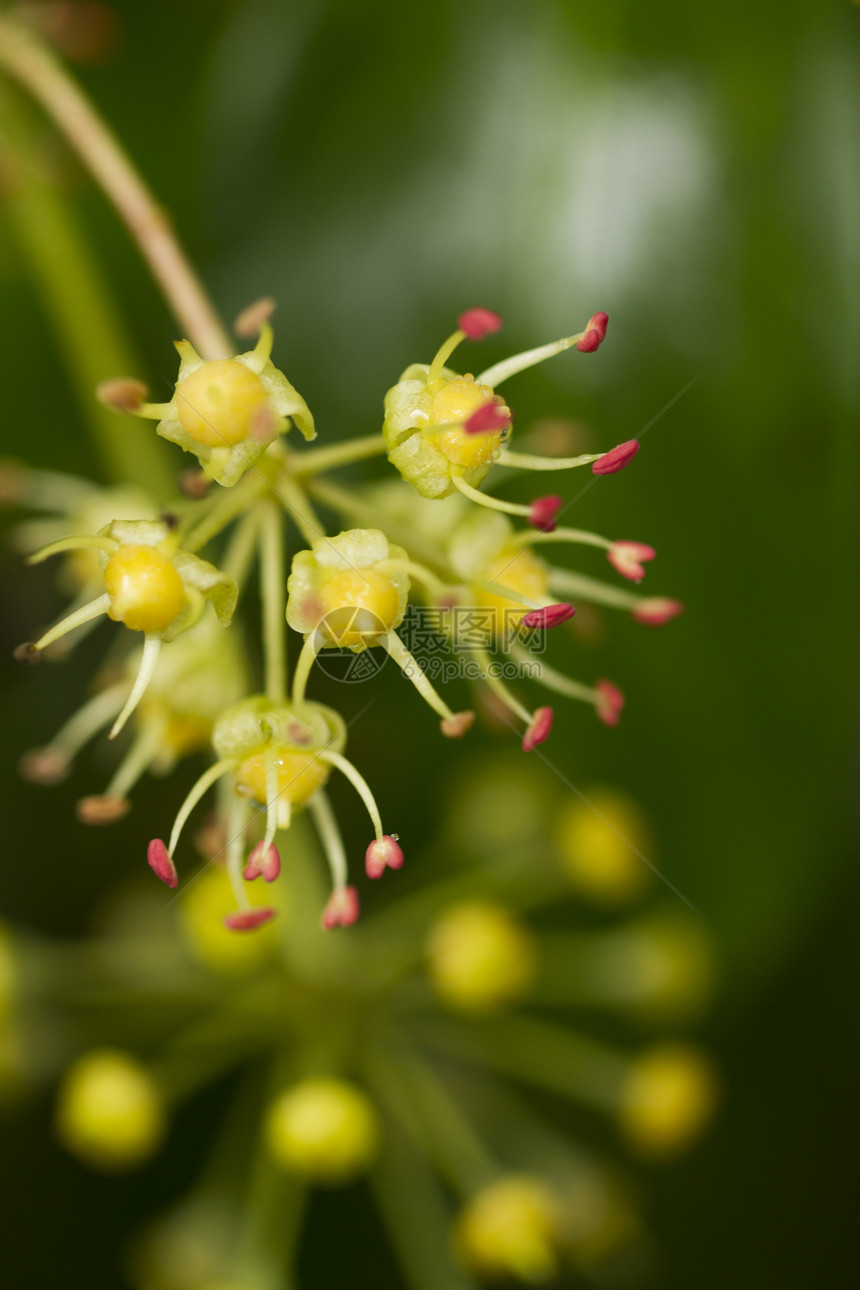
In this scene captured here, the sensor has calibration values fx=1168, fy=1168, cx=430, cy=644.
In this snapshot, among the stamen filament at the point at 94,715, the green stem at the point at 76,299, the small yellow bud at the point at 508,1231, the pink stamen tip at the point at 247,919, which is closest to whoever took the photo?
the pink stamen tip at the point at 247,919

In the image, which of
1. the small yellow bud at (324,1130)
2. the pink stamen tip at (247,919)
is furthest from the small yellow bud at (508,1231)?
the pink stamen tip at (247,919)

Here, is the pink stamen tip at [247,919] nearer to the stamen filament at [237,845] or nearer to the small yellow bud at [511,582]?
the stamen filament at [237,845]

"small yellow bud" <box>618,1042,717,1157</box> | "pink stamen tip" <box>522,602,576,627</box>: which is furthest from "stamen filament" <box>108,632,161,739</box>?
"small yellow bud" <box>618,1042,717,1157</box>

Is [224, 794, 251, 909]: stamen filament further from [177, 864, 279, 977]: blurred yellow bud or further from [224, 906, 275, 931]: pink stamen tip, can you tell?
[177, 864, 279, 977]: blurred yellow bud

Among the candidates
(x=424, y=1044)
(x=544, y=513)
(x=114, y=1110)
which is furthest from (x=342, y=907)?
(x=424, y=1044)

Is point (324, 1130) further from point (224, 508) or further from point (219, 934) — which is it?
point (224, 508)

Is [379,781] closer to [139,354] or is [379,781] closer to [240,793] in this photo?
[139,354]
